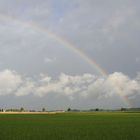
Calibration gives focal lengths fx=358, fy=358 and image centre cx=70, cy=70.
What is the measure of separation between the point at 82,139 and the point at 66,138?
1581 mm

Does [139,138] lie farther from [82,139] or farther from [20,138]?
[20,138]

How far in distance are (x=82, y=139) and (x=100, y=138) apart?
191 cm

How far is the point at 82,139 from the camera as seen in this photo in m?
30.5

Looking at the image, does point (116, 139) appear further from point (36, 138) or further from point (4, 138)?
point (4, 138)

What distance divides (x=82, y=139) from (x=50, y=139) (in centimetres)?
273

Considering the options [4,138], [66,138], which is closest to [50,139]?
[66,138]

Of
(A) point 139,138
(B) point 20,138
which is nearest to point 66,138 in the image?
(B) point 20,138

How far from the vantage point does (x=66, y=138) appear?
31.3 m

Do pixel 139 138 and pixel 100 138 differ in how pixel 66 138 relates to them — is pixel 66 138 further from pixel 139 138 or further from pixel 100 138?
pixel 139 138

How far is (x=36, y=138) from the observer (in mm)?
31516

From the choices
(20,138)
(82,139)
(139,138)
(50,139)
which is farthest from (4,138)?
(139,138)

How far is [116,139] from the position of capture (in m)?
30.6

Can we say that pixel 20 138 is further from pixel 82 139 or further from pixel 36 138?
pixel 82 139

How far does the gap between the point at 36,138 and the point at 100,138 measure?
564 cm
